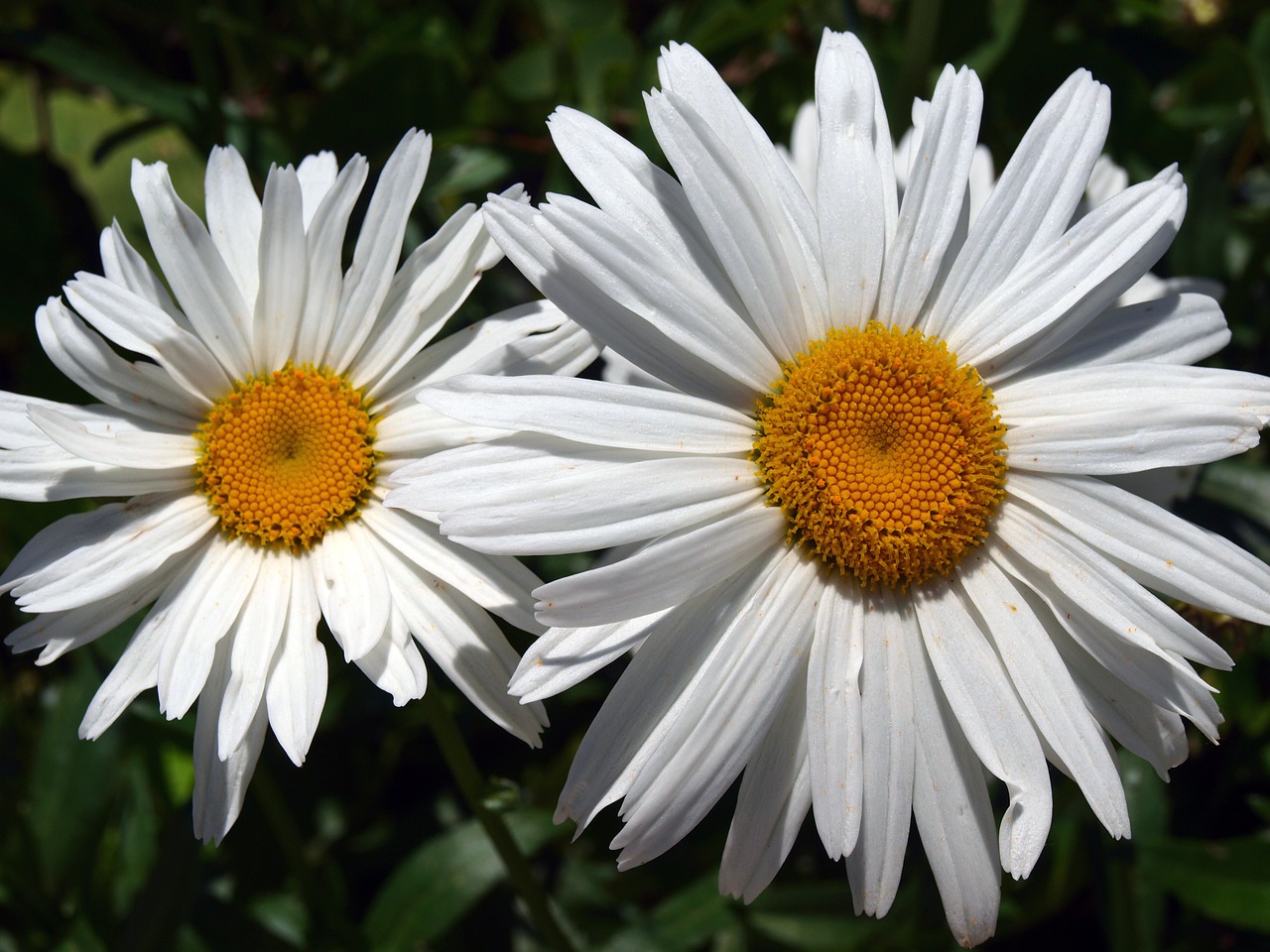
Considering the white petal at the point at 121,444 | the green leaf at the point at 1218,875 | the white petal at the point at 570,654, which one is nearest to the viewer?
the white petal at the point at 570,654

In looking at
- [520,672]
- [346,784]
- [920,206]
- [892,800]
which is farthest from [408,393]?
[346,784]

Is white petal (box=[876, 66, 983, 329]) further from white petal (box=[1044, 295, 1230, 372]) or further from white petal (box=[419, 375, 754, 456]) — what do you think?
white petal (box=[419, 375, 754, 456])

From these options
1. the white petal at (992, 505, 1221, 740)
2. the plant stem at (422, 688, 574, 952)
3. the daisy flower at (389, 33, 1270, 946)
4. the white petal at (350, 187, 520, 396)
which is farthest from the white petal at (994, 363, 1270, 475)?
the plant stem at (422, 688, 574, 952)

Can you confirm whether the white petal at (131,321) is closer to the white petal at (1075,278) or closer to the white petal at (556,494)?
the white petal at (556,494)

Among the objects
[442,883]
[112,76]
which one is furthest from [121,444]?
[112,76]

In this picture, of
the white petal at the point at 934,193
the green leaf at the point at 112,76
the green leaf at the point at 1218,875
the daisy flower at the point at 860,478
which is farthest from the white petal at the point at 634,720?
the green leaf at the point at 112,76

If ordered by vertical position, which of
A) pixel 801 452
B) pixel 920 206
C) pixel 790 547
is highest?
pixel 920 206

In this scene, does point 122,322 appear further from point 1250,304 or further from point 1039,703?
point 1250,304
